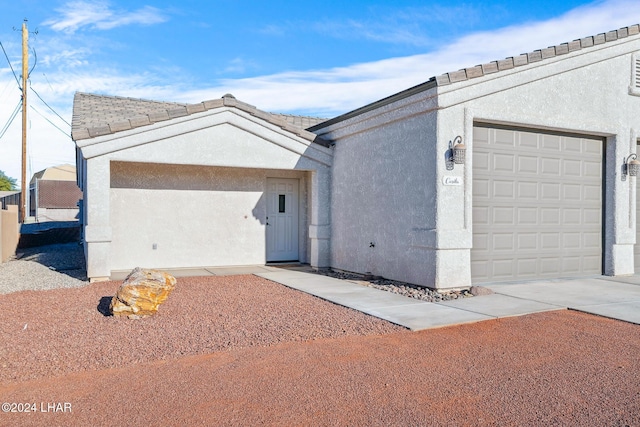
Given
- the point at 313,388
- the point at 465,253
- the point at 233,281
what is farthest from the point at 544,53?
the point at 313,388

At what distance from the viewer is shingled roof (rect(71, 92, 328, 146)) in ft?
32.2

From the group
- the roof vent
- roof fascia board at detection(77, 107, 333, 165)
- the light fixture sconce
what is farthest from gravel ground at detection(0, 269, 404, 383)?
the roof vent

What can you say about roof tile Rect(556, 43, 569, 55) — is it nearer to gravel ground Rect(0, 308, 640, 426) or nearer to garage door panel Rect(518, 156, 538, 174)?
garage door panel Rect(518, 156, 538, 174)

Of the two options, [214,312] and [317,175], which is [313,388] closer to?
[214,312]

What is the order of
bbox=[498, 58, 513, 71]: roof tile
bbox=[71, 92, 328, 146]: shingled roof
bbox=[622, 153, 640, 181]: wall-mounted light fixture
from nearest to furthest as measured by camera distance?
bbox=[498, 58, 513, 71]: roof tile, bbox=[71, 92, 328, 146]: shingled roof, bbox=[622, 153, 640, 181]: wall-mounted light fixture

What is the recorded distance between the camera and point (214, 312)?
6.84 metres

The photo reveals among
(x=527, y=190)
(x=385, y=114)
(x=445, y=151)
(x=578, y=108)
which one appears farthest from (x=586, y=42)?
(x=385, y=114)

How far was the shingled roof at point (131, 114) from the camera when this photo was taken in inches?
387

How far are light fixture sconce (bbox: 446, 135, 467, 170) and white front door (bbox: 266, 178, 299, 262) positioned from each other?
212 inches

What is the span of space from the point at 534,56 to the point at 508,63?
0.65 meters

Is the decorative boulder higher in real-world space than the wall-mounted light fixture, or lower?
lower

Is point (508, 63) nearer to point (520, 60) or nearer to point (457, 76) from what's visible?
point (520, 60)

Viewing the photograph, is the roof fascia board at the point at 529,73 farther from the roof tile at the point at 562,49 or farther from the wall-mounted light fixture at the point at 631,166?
the wall-mounted light fixture at the point at 631,166

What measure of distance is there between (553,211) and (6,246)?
46.2 ft
